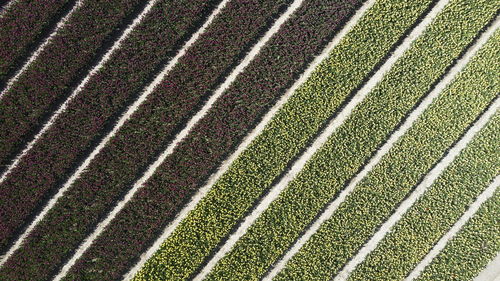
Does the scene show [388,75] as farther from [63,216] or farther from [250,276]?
[63,216]

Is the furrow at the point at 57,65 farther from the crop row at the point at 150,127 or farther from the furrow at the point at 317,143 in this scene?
the furrow at the point at 317,143

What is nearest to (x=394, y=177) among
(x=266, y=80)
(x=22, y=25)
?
(x=266, y=80)

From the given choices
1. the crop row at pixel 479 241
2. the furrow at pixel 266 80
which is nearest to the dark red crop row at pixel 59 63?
the furrow at pixel 266 80

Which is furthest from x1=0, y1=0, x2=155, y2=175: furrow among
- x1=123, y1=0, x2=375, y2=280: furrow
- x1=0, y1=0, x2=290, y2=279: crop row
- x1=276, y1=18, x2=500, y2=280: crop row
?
x1=276, y1=18, x2=500, y2=280: crop row

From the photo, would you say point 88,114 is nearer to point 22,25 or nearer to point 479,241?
point 22,25

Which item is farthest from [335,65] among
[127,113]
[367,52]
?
[127,113]
